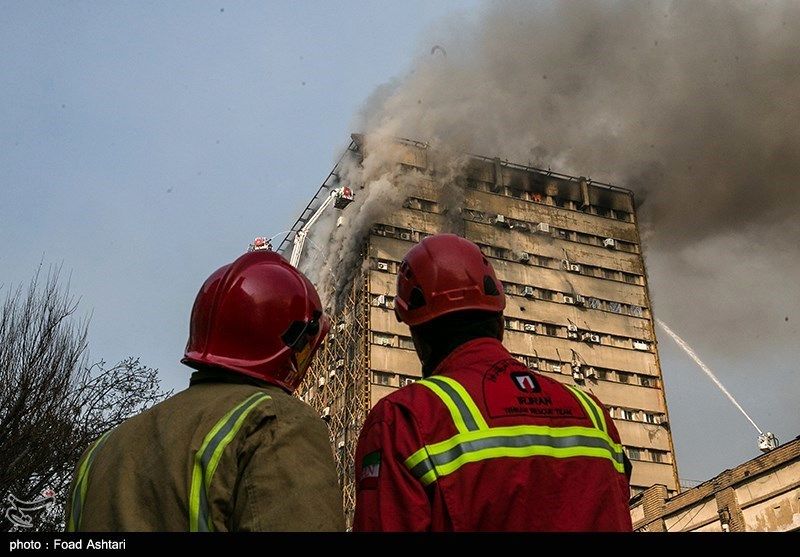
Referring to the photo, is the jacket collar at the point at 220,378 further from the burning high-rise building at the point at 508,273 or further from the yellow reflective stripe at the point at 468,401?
the burning high-rise building at the point at 508,273

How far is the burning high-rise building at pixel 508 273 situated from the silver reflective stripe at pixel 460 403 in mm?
38327

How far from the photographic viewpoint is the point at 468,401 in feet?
8.34

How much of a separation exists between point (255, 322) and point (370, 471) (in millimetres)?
560

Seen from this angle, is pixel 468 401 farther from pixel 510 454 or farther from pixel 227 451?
pixel 227 451

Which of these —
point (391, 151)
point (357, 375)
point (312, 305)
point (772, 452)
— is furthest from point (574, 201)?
point (312, 305)

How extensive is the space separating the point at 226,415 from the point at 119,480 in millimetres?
325

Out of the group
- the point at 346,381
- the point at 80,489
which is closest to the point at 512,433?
the point at 80,489

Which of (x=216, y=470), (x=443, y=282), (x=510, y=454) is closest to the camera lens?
(x=216, y=470)

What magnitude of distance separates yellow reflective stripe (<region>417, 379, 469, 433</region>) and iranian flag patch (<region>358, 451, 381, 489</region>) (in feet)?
0.78

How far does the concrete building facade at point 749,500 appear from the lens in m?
20.5

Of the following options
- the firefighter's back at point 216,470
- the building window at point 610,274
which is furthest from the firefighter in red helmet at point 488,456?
the building window at point 610,274

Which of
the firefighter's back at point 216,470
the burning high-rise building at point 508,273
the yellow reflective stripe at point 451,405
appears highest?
the burning high-rise building at point 508,273
